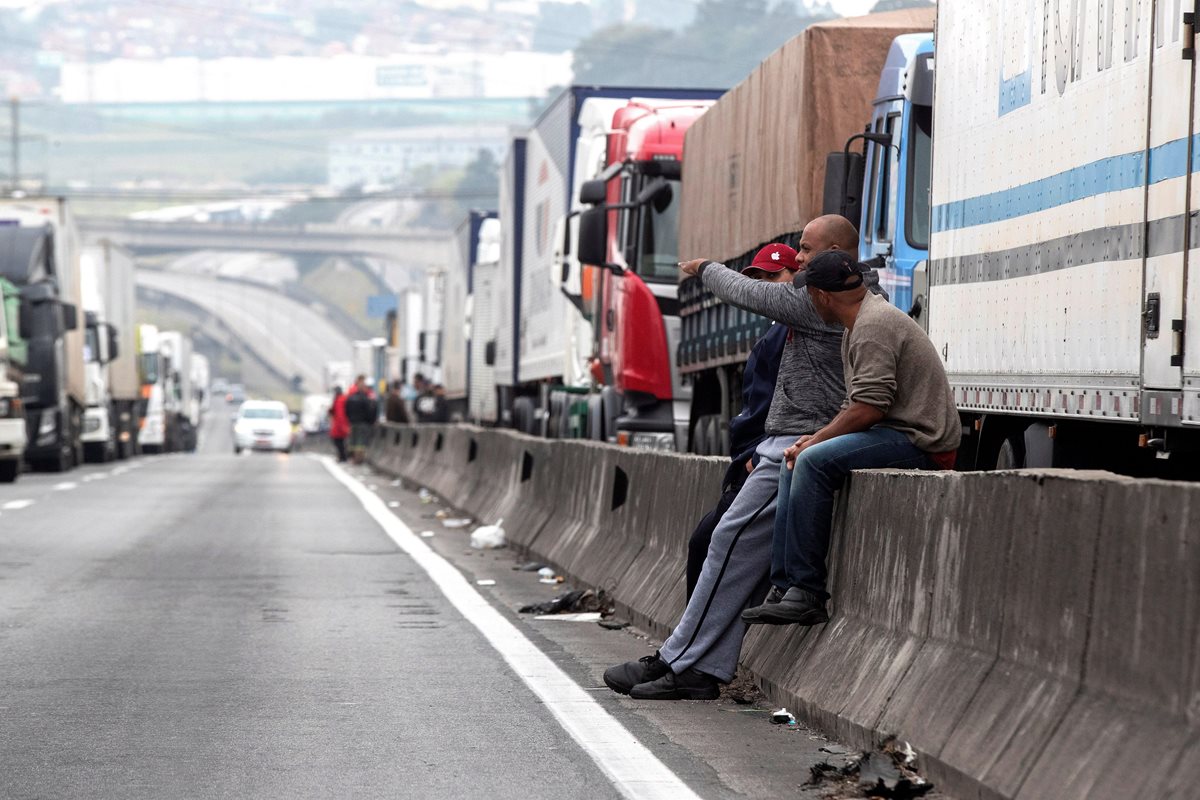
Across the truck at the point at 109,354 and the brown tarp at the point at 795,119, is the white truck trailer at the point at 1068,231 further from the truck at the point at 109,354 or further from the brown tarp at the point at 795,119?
the truck at the point at 109,354

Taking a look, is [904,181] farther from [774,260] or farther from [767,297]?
[767,297]

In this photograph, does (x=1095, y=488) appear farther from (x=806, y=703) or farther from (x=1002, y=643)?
(x=806, y=703)

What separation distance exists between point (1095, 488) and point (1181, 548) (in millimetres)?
524

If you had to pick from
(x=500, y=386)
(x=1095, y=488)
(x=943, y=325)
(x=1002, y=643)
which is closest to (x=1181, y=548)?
(x=1095, y=488)

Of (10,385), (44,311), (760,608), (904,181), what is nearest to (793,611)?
(760,608)

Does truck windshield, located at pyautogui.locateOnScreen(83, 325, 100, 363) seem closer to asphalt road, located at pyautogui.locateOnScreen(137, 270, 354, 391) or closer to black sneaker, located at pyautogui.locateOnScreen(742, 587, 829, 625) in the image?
black sneaker, located at pyautogui.locateOnScreen(742, 587, 829, 625)

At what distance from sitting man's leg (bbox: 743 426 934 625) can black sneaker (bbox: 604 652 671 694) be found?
55cm

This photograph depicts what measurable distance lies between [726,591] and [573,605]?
384 cm

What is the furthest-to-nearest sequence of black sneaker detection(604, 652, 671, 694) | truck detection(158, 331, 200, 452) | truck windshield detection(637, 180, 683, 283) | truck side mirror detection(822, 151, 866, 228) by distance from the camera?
truck detection(158, 331, 200, 452) < truck windshield detection(637, 180, 683, 283) < truck side mirror detection(822, 151, 866, 228) < black sneaker detection(604, 652, 671, 694)

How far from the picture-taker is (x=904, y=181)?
39.3ft

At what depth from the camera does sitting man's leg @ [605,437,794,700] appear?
25.5ft

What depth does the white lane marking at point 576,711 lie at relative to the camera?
616 centimetres

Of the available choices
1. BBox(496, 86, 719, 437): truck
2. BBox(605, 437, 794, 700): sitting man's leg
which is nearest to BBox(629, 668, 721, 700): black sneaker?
BBox(605, 437, 794, 700): sitting man's leg

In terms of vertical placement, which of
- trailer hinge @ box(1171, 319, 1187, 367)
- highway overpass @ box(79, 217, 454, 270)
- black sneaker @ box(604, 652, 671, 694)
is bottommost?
black sneaker @ box(604, 652, 671, 694)
